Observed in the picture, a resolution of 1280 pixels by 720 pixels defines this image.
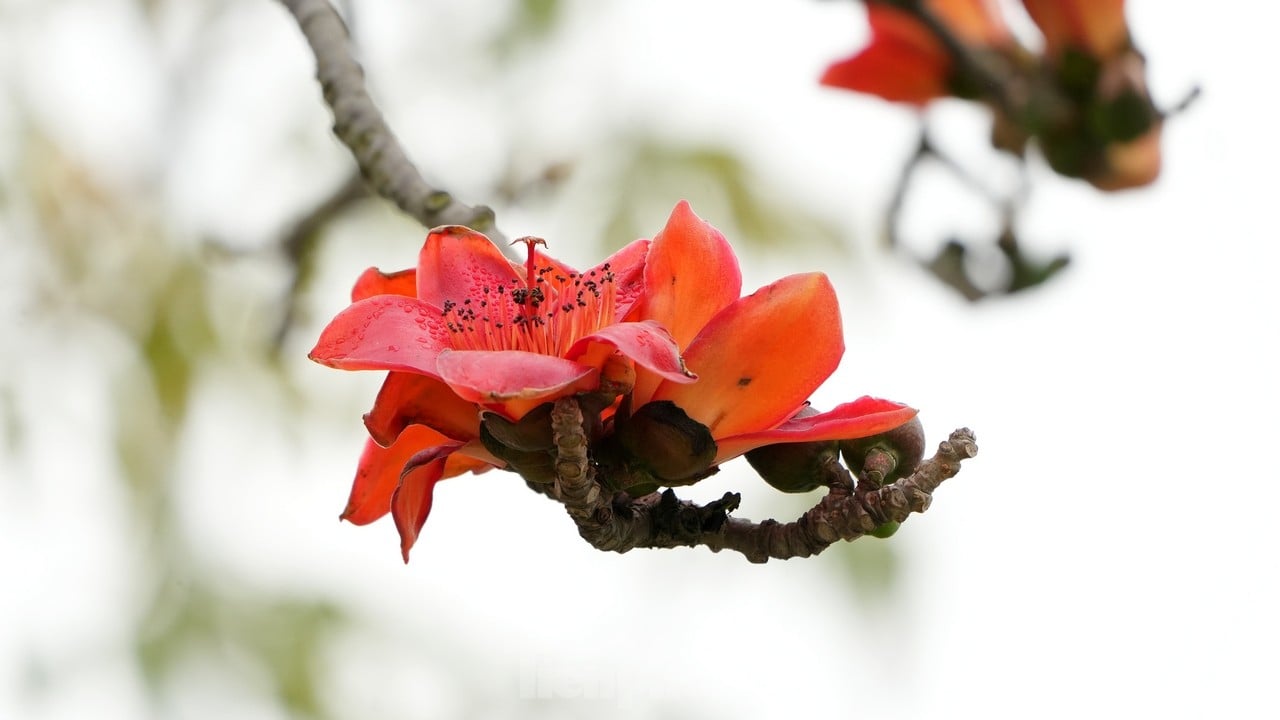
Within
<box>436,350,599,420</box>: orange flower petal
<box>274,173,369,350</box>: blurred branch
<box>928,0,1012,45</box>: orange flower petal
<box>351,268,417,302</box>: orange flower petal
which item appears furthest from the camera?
<box>274,173,369,350</box>: blurred branch

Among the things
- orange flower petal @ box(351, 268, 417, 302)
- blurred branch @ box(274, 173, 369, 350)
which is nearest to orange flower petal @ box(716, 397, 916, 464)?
orange flower petal @ box(351, 268, 417, 302)

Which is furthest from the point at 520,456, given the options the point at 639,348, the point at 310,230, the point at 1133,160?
the point at 310,230

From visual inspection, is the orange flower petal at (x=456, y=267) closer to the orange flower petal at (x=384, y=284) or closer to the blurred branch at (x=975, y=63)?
the orange flower petal at (x=384, y=284)

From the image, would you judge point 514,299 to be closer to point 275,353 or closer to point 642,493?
point 642,493

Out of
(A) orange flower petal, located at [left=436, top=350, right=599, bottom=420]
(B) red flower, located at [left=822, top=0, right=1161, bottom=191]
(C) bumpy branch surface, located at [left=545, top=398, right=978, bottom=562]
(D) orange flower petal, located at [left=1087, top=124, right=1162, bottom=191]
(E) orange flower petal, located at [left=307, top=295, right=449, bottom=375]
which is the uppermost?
(B) red flower, located at [left=822, top=0, right=1161, bottom=191]

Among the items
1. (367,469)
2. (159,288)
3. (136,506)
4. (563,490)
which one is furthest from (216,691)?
(563,490)

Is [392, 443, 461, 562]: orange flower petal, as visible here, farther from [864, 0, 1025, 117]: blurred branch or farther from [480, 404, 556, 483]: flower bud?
[864, 0, 1025, 117]: blurred branch

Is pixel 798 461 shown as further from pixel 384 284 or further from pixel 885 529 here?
pixel 384 284
